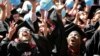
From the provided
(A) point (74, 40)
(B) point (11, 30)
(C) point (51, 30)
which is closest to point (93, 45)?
(A) point (74, 40)

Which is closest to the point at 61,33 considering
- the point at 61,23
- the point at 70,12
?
the point at 61,23

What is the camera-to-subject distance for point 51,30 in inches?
504

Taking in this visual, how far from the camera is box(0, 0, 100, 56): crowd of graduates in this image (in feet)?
40.8

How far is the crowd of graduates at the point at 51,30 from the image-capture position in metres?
12.4

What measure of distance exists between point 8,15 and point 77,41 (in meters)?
1.92

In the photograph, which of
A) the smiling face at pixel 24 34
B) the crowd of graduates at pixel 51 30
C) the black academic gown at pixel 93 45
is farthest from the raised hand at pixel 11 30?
the black academic gown at pixel 93 45

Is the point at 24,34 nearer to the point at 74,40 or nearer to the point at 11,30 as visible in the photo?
the point at 11,30

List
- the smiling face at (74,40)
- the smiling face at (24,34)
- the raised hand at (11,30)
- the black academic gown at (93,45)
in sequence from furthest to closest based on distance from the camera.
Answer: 1. the raised hand at (11,30)
2. the smiling face at (24,34)
3. the smiling face at (74,40)
4. the black academic gown at (93,45)

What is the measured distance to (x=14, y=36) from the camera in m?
13.0

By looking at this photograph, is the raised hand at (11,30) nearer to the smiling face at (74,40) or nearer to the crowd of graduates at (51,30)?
the crowd of graduates at (51,30)

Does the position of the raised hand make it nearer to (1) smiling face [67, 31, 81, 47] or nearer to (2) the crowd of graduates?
(2) the crowd of graduates

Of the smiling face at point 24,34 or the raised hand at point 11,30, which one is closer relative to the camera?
the smiling face at point 24,34

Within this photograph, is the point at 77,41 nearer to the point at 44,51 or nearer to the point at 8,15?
the point at 44,51

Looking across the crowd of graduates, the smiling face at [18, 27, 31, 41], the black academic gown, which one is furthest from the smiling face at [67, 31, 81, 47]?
the smiling face at [18, 27, 31, 41]
